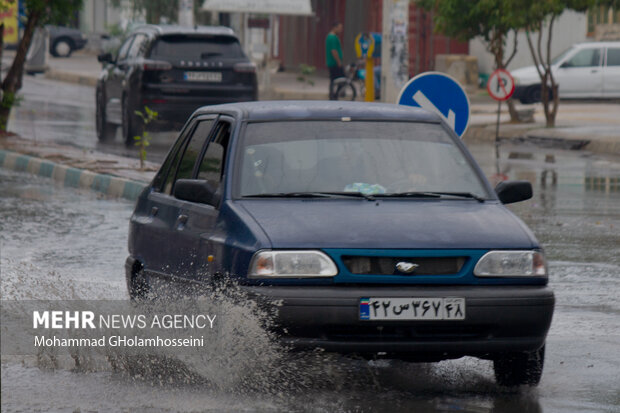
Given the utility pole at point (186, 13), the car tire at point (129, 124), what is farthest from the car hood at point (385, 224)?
the utility pole at point (186, 13)

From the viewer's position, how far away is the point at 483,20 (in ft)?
89.2

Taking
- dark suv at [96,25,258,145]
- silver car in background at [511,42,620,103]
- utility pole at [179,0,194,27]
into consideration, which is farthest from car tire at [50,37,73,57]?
dark suv at [96,25,258,145]

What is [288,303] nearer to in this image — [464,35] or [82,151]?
[82,151]

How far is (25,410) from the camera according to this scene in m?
5.89

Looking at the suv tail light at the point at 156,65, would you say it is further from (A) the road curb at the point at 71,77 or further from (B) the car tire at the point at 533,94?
(A) the road curb at the point at 71,77

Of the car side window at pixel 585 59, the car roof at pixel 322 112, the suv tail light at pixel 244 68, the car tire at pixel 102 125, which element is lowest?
the car tire at pixel 102 125

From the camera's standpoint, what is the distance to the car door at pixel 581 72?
3378cm

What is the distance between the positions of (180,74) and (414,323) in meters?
15.0

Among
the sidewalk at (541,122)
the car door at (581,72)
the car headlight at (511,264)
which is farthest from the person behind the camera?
the car door at (581,72)

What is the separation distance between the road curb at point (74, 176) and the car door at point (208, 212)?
25.6 ft

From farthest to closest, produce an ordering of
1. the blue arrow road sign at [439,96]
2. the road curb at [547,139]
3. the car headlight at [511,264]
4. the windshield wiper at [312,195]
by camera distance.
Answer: the road curb at [547,139]
the blue arrow road sign at [439,96]
the windshield wiper at [312,195]
the car headlight at [511,264]

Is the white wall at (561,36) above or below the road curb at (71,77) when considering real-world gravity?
above

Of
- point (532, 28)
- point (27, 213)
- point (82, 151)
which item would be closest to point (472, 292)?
point (27, 213)

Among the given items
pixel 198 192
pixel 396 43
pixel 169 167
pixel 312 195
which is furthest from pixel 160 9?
Answer: pixel 312 195
